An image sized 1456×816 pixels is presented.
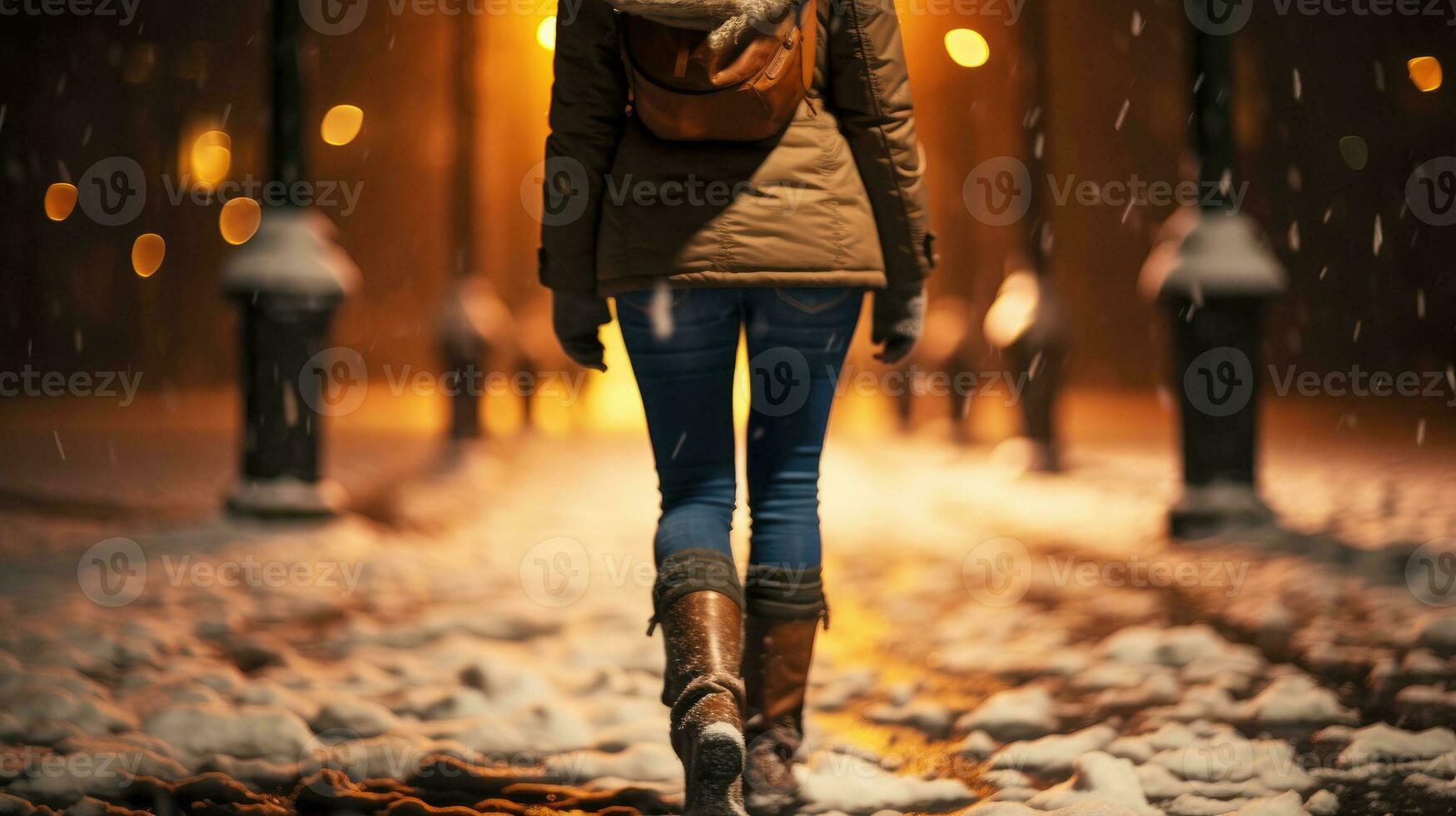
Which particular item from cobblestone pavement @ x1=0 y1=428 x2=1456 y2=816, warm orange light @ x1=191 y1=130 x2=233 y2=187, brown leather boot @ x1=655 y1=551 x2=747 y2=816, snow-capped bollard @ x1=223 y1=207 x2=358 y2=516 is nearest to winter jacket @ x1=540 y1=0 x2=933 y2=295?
brown leather boot @ x1=655 y1=551 x2=747 y2=816

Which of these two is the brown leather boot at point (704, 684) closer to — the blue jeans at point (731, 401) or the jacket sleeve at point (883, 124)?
the blue jeans at point (731, 401)

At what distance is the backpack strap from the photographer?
7.71 feet

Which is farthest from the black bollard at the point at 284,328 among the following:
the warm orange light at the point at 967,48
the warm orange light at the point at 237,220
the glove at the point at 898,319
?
the warm orange light at the point at 237,220

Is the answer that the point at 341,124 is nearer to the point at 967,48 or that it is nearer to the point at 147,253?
the point at 147,253

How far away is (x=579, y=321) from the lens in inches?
103

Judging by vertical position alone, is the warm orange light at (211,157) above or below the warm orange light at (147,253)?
above

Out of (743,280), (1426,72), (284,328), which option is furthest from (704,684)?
(1426,72)

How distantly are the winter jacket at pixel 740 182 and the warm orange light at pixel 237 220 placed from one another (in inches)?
621

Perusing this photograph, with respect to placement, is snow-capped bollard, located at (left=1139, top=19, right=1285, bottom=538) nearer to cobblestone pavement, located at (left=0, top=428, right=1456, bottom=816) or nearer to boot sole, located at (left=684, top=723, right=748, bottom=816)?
cobblestone pavement, located at (left=0, top=428, right=1456, bottom=816)

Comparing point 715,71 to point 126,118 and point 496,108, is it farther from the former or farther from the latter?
point 496,108

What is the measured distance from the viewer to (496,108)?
2158 cm

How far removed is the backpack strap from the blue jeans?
16.0 inches

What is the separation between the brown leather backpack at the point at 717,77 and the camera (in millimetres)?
2268

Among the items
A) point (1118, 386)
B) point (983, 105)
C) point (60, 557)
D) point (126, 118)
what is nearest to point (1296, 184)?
point (1118, 386)
